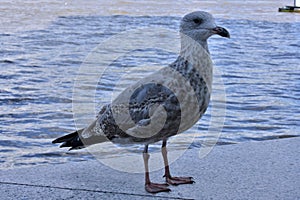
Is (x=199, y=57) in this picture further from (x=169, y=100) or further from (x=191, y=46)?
(x=169, y=100)

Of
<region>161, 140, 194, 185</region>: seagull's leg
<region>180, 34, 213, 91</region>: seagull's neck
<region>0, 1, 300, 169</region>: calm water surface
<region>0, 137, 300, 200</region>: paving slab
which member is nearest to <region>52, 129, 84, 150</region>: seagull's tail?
<region>0, 137, 300, 200</region>: paving slab

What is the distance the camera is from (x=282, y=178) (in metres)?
4.31

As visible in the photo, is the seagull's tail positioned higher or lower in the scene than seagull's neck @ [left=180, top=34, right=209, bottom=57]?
lower

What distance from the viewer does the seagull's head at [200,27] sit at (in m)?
3.89

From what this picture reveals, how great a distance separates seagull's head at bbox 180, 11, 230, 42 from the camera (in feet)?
12.8

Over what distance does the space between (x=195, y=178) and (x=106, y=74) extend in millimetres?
5687

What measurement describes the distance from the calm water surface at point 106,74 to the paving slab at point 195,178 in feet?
4.10

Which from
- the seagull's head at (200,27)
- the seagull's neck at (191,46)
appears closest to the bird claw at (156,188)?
the seagull's neck at (191,46)

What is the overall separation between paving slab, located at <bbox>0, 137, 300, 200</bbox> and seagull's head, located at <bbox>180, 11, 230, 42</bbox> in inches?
37.9

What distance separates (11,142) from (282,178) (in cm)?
301

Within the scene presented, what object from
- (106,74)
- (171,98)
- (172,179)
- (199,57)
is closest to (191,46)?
(199,57)

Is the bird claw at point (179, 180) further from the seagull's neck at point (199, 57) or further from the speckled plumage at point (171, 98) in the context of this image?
the seagull's neck at point (199, 57)

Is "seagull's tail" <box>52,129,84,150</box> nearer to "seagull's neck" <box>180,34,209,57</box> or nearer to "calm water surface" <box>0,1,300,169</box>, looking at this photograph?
"seagull's neck" <box>180,34,209,57</box>

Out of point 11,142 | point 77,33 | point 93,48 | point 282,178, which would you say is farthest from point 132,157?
point 77,33
